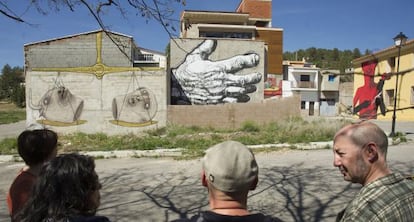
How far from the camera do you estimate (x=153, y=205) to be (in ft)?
20.2

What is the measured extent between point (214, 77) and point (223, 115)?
10016 mm

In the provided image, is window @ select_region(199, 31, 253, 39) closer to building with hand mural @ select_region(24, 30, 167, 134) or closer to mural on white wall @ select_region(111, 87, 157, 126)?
building with hand mural @ select_region(24, 30, 167, 134)

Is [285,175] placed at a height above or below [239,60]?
below

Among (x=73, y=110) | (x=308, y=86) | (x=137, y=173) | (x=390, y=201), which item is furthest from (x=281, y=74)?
(x=390, y=201)

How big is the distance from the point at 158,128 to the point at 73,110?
453cm

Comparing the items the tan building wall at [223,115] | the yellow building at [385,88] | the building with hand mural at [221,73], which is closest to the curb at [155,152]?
the tan building wall at [223,115]

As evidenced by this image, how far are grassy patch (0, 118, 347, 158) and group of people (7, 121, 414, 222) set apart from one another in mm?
9959

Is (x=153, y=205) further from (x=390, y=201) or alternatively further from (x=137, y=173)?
(x=390, y=201)

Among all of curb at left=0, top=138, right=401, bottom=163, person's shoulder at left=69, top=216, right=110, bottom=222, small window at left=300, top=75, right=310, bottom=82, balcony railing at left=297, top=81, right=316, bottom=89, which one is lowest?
curb at left=0, top=138, right=401, bottom=163

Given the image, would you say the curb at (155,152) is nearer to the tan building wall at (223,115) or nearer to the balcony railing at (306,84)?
the tan building wall at (223,115)

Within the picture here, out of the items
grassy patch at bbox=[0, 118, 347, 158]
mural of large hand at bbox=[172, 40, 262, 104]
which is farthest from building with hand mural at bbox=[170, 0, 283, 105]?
grassy patch at bbox=[0, 118, 347, 158]

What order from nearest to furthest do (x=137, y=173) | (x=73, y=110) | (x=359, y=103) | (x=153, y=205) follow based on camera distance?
(x=153, y=205), (x=137, y=173), (x=73, y=110), (x=359, y=103)

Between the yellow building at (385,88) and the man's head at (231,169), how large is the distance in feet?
71.0

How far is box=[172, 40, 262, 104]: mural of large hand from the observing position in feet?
94.7
